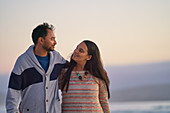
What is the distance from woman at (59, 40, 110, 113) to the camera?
10.3 ft

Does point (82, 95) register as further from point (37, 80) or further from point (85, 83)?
point (37, 80)

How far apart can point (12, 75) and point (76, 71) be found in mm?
700

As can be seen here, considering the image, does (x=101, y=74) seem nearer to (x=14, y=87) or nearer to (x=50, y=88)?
(x=50, y=88)

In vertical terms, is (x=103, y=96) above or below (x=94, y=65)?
below

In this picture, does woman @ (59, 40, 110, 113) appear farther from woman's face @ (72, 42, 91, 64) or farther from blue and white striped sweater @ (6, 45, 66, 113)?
blue and white striped sweater @ (6, 45, 66, 113)

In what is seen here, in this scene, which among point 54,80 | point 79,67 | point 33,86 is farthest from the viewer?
point 79,67

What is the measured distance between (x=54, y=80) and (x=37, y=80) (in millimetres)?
188

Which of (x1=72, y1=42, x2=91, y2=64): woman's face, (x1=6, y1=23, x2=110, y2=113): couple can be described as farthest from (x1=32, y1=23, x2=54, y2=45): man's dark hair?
(x1=72, y1=42, x2=91, y2=64): woman's face

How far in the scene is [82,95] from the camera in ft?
10.4

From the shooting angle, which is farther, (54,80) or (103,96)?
(103,96)

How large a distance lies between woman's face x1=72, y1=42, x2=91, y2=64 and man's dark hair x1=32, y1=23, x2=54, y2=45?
38cm

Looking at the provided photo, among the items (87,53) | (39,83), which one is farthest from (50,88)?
(87,53)

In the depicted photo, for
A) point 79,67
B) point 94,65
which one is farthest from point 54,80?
point 94,65

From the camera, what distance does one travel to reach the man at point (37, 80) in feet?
9.73
